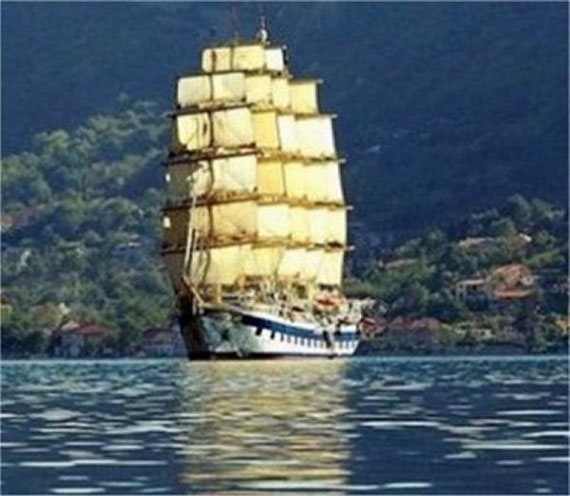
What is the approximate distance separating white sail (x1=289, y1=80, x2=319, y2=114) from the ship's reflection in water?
8586 cm

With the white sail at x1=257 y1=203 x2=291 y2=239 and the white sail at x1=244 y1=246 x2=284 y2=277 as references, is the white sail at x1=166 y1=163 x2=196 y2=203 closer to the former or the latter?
the white sail at x1=257 y1=203 x2=291 y2=239

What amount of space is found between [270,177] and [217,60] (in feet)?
31.6

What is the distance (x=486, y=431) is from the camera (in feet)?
180

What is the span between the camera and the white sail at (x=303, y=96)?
174375 mm

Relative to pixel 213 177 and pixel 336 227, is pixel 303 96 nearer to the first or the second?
pixel 336 227

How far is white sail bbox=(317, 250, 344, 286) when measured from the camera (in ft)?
562

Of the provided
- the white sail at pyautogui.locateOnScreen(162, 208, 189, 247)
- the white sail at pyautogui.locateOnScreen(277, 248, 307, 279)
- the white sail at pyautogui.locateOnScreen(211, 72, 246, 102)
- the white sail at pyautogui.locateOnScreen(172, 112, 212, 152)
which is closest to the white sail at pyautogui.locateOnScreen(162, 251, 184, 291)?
the white sail at pyautogui.locateOnScreen(162, 208, 189, 247)

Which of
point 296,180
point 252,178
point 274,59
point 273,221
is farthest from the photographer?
point 274,59

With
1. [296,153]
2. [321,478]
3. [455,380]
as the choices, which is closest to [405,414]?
[321,478]

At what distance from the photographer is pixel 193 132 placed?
164 metres

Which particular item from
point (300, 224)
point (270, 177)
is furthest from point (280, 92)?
point (300, 224)

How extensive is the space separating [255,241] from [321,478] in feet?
388

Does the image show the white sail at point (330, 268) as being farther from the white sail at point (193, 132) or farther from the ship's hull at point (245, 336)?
the white sail at point (193, 132)

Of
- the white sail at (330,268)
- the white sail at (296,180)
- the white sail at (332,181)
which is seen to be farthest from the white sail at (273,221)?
the white sail at (332,181)
